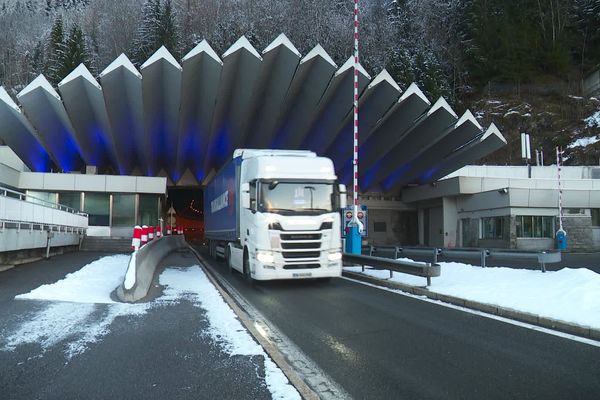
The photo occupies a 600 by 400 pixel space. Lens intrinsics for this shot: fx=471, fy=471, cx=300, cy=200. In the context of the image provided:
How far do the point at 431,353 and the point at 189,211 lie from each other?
66.8m

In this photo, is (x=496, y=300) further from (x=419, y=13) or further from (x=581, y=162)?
(x=419, y=13)

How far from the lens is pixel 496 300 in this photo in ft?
27.9

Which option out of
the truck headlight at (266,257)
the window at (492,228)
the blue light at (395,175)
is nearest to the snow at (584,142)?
the blue light at (395,175)

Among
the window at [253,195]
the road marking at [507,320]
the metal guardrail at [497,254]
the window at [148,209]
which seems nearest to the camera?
the road marking at [507,320]

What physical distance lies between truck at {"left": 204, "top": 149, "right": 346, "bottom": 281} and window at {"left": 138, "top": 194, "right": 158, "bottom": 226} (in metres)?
25.7

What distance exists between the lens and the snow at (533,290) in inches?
287

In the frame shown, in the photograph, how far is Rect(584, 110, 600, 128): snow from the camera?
5347 centimetres

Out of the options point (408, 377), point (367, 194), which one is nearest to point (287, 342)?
point (408, 377)

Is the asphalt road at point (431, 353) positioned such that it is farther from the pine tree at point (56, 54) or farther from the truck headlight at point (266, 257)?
the pine tree at point (56, 54)

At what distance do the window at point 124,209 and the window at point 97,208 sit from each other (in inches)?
22.8

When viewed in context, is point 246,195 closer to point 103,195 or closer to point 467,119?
point 467,119

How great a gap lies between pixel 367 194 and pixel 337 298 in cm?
3252

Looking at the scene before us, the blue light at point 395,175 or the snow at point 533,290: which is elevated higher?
the blue light at point 395,175

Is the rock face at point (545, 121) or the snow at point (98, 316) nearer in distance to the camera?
the snow at point (98, 316)
